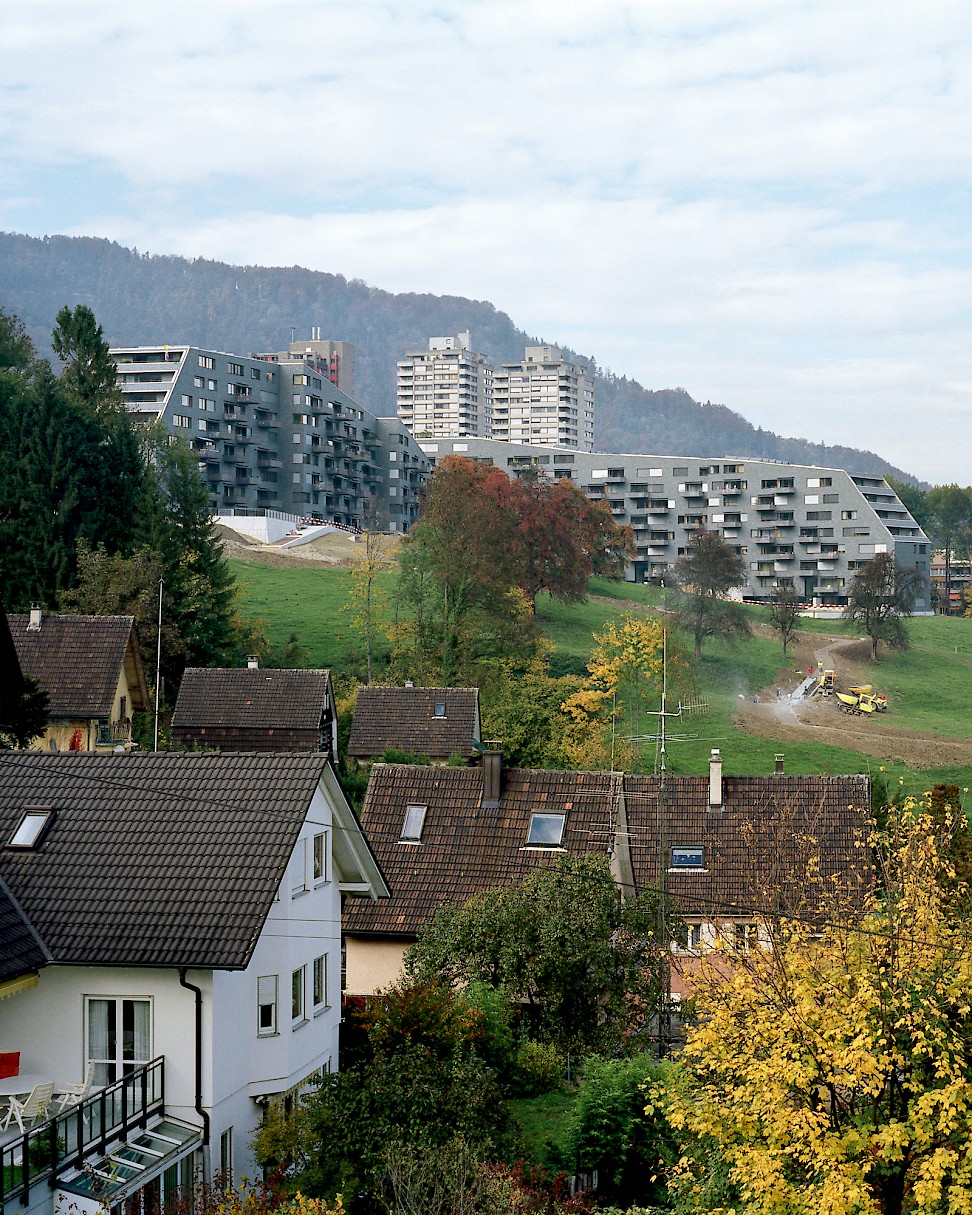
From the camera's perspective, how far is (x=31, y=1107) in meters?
18.1

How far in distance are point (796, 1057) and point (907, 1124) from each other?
4.99 feet

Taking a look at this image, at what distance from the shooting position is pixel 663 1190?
22.9 metres

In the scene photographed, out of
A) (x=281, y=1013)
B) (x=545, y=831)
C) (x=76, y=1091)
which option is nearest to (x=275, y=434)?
(x=545, y=831)

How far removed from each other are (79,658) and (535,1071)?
2871 centimetres

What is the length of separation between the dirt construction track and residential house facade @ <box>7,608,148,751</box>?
40142mm

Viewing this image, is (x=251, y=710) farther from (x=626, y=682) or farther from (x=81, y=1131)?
(x=81, y=1131)

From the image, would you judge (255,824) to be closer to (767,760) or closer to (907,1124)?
(907,1124)

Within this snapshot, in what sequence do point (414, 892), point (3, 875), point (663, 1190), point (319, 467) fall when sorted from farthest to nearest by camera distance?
point (319, 467) → point (414, 892) → point (663, 1190) → point (3, 875)

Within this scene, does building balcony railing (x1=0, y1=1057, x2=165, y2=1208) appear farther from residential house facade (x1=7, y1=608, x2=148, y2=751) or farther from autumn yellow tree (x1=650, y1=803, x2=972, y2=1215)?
residential house facade (x1=7, y1=608, x2=148, y2=751)

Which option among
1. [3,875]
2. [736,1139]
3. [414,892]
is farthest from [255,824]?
[414,892]

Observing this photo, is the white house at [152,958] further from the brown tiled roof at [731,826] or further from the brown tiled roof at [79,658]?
the brown tiled roof at [79,658]

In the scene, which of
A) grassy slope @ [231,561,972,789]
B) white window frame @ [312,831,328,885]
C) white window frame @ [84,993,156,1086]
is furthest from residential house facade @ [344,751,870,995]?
grassy slope @ [231,561,972,789]

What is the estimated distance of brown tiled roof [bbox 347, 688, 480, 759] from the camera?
55812mm

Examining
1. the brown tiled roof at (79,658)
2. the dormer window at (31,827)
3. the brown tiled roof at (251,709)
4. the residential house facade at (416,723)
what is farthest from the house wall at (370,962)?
the brown tiled roof at (251,709)
